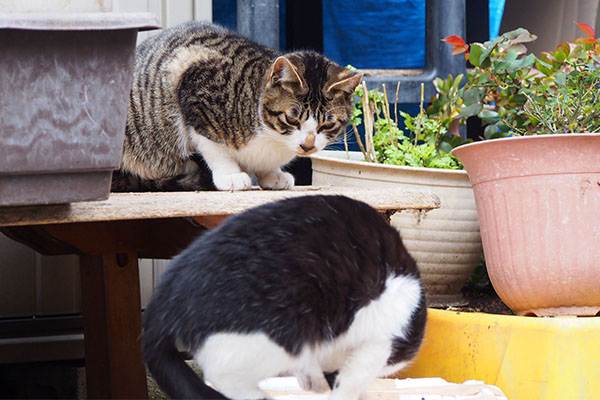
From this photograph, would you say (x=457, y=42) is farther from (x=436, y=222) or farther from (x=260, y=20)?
(x=260, y=20)

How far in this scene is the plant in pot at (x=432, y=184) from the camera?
2.03 meters

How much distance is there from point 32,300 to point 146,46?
961 mm

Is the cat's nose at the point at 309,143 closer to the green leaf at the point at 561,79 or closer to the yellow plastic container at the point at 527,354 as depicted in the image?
the yellow plastic container at the point at 527,354

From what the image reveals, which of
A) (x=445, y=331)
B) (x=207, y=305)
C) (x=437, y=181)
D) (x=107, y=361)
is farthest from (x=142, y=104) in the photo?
(x=207, y=305)

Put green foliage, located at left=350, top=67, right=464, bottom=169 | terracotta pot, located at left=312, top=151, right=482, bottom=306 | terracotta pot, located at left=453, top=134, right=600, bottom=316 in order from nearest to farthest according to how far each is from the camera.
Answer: terracotta pot, located at left=453, top=134, right=600, bottom=316 < terracotta pot, located at left=312, top=151, right=482, bottom=306 < green foliage, located at left=350, top=67, right=464, bottom=169

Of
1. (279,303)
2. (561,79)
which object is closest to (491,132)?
(561,79)

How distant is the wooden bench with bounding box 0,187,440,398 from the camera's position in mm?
1272

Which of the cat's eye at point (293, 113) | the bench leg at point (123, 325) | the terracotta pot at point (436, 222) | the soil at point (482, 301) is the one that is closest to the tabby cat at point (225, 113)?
the cat's eye at point (293, 113)

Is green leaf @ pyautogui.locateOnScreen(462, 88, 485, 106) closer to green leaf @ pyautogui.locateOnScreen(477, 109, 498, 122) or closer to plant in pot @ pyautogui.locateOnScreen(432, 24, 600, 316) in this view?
green leaf @ pyautogui.locateOnScreen(477, 109, 498, 122)

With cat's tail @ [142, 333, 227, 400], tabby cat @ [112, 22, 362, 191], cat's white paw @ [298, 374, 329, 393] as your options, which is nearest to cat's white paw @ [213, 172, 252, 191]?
tabby cat @ [112, 22, 362, 191]

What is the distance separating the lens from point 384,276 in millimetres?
1078

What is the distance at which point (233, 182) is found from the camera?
1.81 metres

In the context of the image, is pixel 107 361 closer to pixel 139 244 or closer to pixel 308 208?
pixel 139 244

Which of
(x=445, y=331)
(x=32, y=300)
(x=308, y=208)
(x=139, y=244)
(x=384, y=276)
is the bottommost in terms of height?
(x=32, y=300)
